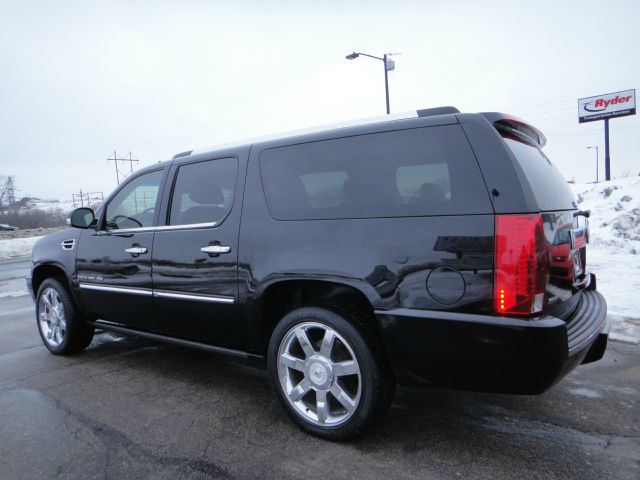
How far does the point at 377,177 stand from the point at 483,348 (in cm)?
108

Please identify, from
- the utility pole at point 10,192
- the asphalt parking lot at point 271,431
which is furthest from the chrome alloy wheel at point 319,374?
the utility pole at point 10,192

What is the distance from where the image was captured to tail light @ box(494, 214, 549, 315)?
7.07 feet

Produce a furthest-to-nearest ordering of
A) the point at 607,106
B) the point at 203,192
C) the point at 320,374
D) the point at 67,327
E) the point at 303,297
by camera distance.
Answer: the point at 607,106 < the point at 67,327 < the point at 203,192 < the point at 303,297 < the point at 320,374

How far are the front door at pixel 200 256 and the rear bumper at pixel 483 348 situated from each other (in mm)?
1209

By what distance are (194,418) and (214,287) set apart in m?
0.88

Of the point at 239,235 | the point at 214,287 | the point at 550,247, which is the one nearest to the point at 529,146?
the point at 550,247

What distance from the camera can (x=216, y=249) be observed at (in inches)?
127

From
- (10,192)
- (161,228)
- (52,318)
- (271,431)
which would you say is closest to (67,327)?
(52,318)

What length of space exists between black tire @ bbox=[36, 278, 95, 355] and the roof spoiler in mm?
4156

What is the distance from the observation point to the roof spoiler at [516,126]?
8.09 feet

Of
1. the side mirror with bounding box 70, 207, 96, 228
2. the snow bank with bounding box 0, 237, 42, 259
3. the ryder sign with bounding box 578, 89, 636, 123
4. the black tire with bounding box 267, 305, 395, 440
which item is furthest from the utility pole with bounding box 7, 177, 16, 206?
the black tire with bounding box 267, 305, 395, 440

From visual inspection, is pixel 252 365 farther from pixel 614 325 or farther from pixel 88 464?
pixel 614 325

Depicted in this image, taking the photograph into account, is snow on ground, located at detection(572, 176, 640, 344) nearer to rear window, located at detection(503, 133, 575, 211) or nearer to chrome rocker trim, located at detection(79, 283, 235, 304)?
rear window, located at detection(503, 133, 575, 211)

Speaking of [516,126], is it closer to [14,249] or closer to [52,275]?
[52,275]
